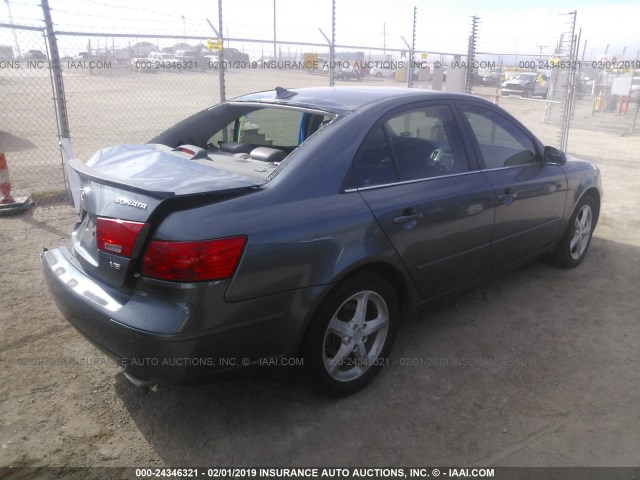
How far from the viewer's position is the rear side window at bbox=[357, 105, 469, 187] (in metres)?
3.02

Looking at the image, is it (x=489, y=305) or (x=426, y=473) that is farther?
(x=489, y=305)

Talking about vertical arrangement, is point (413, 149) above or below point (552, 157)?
above

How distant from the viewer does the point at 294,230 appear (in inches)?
98.7

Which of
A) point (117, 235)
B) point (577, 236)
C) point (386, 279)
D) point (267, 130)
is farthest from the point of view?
point (577, 236)

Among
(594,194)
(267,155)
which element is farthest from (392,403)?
(594,194)

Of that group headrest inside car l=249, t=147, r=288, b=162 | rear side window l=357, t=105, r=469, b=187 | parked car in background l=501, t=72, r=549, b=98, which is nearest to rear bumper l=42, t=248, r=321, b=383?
rear side window l=357, t=105, r=469, b=187

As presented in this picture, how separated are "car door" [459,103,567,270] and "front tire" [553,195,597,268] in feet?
1.17

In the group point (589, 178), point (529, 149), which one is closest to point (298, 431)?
point (529, 149)

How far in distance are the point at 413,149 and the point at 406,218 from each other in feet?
1.80

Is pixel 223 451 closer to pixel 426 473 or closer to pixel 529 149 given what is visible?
pixel 426 473

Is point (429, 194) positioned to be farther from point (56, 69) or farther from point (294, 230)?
point (56, 69)

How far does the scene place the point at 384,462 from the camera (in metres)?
2.55

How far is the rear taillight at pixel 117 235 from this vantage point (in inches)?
93.8

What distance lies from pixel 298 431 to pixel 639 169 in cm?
1020
